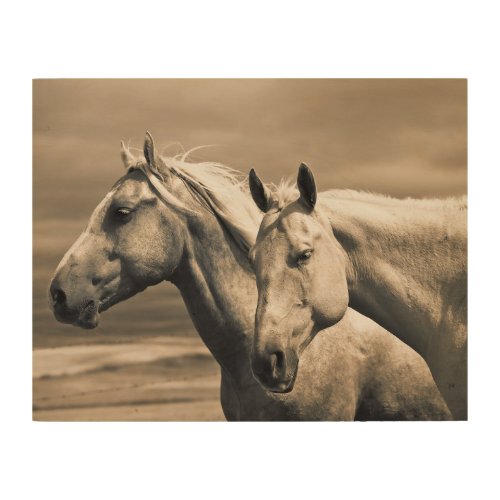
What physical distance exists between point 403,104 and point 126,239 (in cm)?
157

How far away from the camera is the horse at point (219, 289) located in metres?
4.39

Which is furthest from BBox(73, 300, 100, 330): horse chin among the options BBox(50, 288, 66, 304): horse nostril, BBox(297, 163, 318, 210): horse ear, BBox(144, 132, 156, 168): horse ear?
BBox(297, 163, 318, 210): horse ear

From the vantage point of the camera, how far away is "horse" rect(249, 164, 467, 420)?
12.8 ft

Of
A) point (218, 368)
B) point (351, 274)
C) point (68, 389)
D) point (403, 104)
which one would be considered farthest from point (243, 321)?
point (403, 104)

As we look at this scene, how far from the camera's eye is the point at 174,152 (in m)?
4.60

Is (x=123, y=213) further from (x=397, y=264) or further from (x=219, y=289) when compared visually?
(x=397, y=264)

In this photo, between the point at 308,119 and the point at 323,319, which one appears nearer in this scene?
the point at 323,319

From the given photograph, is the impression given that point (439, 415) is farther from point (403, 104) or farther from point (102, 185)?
Result: point (102, 185)

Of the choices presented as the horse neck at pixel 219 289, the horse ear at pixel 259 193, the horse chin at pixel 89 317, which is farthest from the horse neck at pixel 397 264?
the horse chin at pixel 89 317

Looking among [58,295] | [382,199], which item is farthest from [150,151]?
[382,199]

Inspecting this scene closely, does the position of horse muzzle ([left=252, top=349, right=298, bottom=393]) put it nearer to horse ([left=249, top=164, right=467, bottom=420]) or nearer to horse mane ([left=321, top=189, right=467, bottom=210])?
horse ([left=249, top=164, right=467, bottom=420])

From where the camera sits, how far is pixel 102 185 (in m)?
4.61

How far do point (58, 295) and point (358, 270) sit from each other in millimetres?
1503

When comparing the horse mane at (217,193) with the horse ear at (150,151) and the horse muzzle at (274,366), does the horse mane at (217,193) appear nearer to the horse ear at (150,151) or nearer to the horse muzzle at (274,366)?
the horse ear at (150,151)
